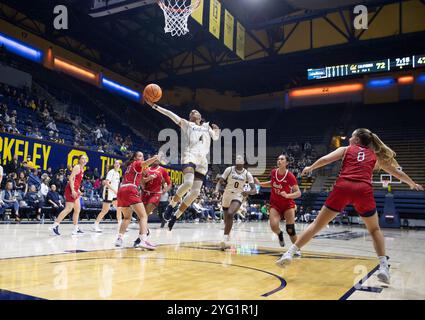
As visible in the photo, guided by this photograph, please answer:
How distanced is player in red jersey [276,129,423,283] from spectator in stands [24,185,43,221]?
1046cm

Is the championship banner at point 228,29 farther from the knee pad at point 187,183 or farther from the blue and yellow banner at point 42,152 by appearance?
the knee pad at point 187,183

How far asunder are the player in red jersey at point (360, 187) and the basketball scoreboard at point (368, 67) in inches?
747

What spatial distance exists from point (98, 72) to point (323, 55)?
1418 cm

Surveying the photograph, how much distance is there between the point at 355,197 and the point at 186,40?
18823 mm

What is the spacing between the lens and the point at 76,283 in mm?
3537

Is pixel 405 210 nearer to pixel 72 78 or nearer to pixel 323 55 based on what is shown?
pixel 323 55

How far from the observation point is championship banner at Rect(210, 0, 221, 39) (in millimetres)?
15383

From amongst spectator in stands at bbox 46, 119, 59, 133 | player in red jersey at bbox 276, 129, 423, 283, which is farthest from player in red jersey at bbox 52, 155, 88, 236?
spectator in stands at bbox 46, 119, 59, 133

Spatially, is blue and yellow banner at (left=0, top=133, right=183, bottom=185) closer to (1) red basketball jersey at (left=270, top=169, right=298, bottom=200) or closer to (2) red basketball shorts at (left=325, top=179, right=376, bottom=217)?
(1) red basketball jersey at (left=270, top=169, right=298, bottom=200)

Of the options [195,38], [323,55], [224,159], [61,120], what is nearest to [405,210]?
[323,55]

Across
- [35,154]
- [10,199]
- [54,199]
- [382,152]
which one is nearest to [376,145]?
[382,152]

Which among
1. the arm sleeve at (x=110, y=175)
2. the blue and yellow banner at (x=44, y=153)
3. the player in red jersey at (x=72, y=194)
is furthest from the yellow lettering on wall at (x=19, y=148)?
the player in red jersey at (x=72, y=194)

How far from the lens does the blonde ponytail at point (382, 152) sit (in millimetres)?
4363

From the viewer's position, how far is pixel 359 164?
4.18m
